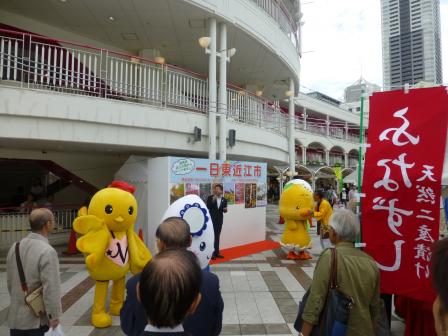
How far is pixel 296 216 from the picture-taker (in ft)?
27.3

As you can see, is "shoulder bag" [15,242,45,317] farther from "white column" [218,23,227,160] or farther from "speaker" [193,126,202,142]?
"white column" [218,23,227,160]

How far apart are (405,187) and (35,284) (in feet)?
11.0

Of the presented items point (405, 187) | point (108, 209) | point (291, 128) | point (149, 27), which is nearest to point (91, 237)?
point (108, 209)

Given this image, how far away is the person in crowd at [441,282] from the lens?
5.31 ft

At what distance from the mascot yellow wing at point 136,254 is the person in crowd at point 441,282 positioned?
147 inches

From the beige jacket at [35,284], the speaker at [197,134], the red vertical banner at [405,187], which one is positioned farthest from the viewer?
the speaker at [197,134]

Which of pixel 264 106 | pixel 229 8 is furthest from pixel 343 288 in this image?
pixel 264 106

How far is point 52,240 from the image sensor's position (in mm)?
10023

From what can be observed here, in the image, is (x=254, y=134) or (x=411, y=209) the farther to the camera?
(x=254, y=134)

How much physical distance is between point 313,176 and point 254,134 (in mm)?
20748

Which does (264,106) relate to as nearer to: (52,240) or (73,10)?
(73,10)

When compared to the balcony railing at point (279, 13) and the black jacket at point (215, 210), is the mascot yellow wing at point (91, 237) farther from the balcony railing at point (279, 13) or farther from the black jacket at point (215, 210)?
the balcony railing at point (279, 13)

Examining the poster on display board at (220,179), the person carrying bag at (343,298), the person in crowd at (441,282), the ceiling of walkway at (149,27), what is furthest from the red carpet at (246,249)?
the person in crowd at (441,282)

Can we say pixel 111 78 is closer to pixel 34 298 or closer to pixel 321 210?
pixel 321 210
